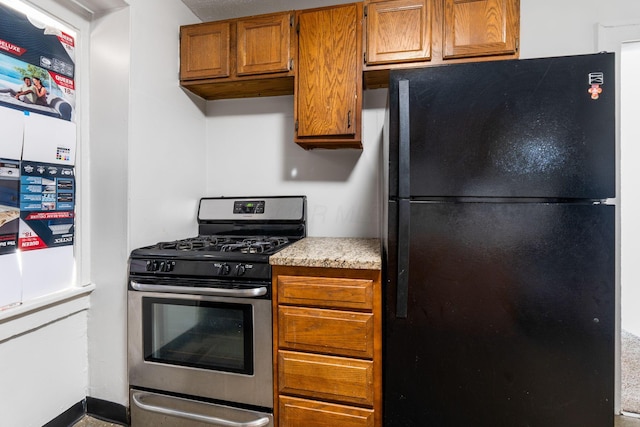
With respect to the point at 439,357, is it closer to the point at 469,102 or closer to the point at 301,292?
the point at 301,292

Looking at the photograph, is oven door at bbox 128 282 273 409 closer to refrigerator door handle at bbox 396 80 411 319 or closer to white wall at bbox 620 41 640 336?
refrigerator door handle at bbox 396 80 411 319

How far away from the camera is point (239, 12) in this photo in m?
2.00

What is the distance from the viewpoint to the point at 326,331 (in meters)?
1.36

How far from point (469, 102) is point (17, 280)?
78.8 inches

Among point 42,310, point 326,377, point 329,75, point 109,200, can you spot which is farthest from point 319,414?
point 329,75

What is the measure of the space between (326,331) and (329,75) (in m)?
1.35

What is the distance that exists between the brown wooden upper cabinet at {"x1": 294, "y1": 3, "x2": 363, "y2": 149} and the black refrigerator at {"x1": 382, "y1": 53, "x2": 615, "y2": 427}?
0.49 meters

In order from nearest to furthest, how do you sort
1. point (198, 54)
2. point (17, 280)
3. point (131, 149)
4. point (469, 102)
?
point (469, 102)
point (17, 280)
point (131, 149)
point (198, 54)

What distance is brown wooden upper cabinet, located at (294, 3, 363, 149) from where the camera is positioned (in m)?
1.67

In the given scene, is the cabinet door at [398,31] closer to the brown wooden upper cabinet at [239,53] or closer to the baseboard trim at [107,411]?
the brown wooden upper cabinet at [239,53]

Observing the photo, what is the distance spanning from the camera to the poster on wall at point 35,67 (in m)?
1.25

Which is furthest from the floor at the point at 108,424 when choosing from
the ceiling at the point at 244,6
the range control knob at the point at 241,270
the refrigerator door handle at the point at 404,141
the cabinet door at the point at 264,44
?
the ceiling at the point at 244,6

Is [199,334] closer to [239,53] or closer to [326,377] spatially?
[326,377]

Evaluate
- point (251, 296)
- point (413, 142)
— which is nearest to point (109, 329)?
point (251, 296)
